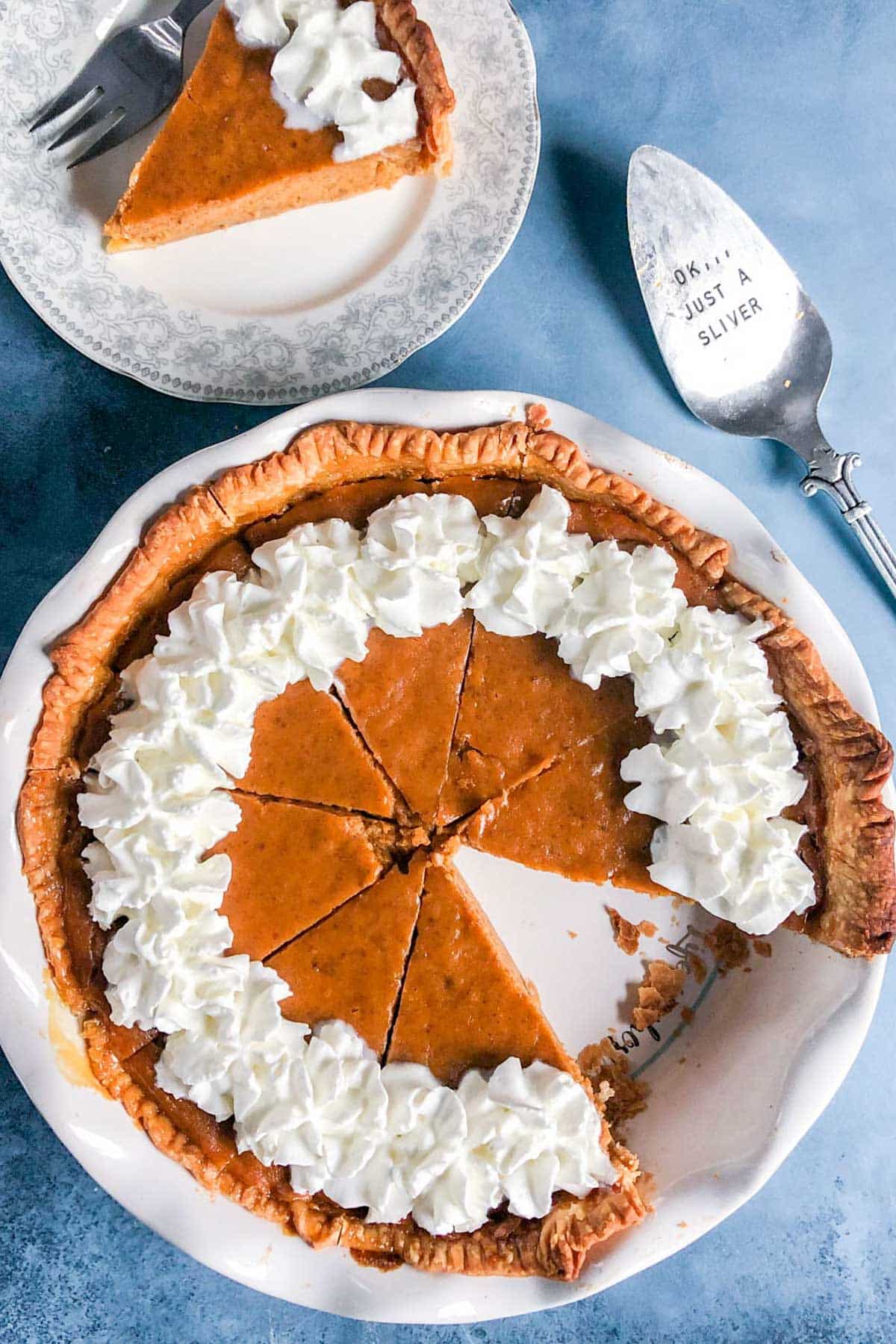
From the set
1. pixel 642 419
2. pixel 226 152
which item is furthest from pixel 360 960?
pixel 226 152

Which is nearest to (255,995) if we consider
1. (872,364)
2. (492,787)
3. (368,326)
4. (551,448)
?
(492,787)

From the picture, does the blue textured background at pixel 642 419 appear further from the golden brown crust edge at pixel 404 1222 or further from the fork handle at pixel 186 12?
the fork handle at pixel 186 12

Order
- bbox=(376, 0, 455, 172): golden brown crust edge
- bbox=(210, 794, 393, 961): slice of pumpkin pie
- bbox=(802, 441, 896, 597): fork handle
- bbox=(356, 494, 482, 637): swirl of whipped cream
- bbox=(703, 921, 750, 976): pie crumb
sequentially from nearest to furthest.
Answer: bbox=(356, 494, 482, 637): swirl of whipped cream → bbox=(210, 794, 393, 961): slice of pumpkin pie → bbox=(376, 0, 455, 172): golden brown crust edge → bbox=(703, 921, 750, 976): pie crumb → bbox=(802, 441, 896, 597): fork handle

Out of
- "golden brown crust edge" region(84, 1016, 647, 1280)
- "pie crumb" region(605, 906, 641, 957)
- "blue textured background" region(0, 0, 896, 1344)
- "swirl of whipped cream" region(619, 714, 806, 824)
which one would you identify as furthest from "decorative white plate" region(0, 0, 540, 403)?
"golden brown crust edge" region(84, 1016, 647, 1280)

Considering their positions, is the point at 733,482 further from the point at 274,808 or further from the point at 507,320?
the point at 274,808

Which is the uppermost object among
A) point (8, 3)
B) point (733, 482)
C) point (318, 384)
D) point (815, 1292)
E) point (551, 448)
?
point (8, 3)

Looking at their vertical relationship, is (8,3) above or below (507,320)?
above

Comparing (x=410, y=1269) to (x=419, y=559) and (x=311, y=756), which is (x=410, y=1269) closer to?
(x=311, y=756)

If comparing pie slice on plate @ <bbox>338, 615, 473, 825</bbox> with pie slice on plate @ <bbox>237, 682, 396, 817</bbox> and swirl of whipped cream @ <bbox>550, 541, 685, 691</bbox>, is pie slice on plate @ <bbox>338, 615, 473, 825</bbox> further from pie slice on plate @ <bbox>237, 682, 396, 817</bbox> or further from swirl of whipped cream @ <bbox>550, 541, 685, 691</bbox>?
swirl of whipped cream @ <bbox>550, 541, 685, 691</bbox>
